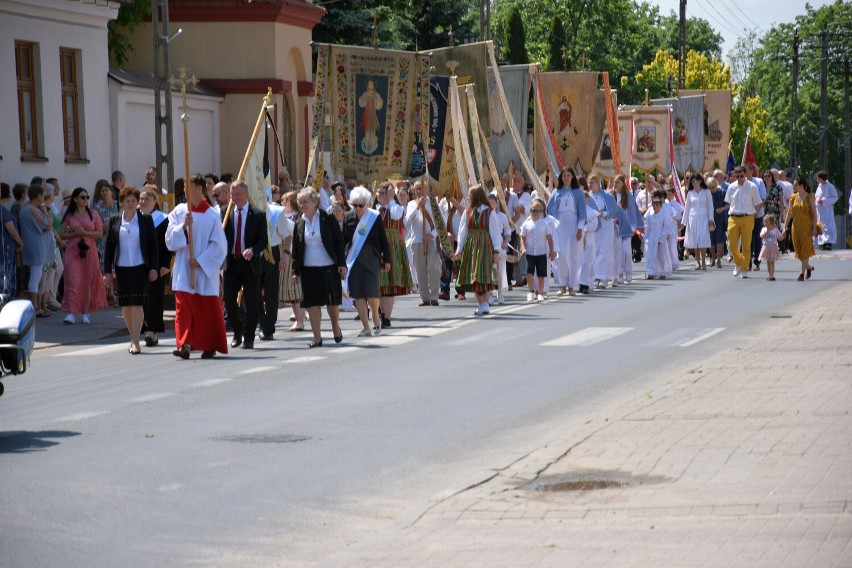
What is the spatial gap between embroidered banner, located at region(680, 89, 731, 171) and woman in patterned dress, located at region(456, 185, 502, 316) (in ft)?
83.2

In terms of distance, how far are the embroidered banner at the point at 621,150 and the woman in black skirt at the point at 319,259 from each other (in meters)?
17.9

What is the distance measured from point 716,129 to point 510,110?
654 inches

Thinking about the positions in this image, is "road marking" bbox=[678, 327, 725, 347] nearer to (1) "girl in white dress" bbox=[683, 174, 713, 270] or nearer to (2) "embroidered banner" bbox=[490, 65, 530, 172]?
(2) "embroidered banner" bbox=[490, 65, 530, 172]

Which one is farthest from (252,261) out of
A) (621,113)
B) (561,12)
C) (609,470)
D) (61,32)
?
(561,12)

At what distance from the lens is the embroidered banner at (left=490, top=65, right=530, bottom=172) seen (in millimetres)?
30172

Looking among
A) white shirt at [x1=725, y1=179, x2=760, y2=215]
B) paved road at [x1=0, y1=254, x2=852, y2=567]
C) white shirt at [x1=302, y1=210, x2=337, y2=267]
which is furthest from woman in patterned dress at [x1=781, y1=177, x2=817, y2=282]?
white shirt at [x1=302, y1=210, x2=337, y2=267]

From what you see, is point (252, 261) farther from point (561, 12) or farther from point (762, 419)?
point (561, 12)

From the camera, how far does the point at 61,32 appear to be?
29594mm

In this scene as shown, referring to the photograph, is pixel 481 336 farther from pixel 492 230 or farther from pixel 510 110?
pixel 510 110

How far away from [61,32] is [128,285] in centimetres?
1273

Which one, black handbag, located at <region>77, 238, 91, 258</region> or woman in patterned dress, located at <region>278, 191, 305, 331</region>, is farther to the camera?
black handbag, located at <region>77, 238, 91, 258</region>

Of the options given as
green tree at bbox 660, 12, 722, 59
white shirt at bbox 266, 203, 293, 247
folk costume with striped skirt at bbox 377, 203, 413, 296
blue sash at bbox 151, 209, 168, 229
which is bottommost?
folk costume with striped skirt at bbox 377, 203, 413, 296

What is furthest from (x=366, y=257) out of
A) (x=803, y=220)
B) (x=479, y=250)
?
(x=803, y=220)

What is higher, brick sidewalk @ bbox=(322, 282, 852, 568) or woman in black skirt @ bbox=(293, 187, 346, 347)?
woman in black skirt @ bbox=(293, 187, 346, 347)
